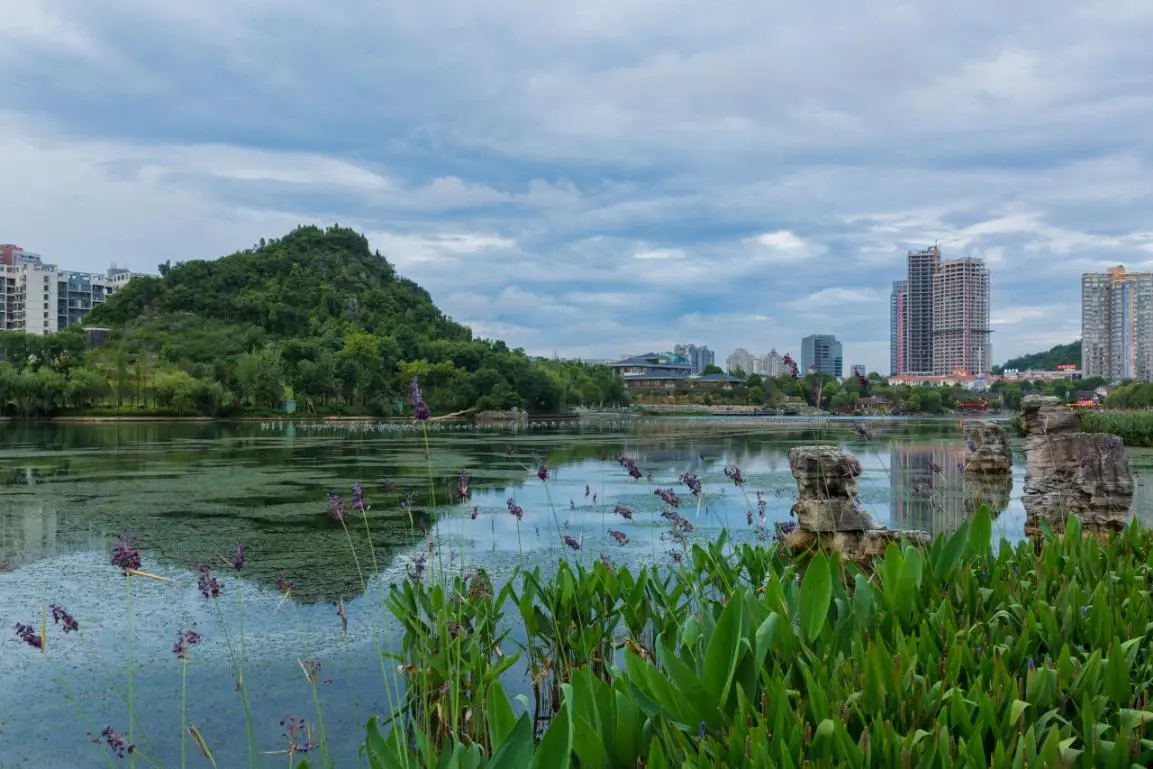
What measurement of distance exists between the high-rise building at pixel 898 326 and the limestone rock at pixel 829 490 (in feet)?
488

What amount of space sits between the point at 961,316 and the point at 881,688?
15619 cm

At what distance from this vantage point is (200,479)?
1703 centimetres

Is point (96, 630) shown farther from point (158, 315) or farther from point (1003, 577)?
point (158, 315)

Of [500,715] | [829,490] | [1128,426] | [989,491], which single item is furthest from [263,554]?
[1128,426]

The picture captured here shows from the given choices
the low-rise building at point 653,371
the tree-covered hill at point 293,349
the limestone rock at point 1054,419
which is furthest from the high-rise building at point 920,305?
the limestone rock at point 1054,419

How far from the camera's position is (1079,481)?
7484mm

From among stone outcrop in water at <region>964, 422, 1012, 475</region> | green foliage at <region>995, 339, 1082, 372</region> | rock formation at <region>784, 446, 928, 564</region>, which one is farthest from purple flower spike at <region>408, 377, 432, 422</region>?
green foliage at <region>995, 339, 1082, 372</region>

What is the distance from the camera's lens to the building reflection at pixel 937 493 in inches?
381

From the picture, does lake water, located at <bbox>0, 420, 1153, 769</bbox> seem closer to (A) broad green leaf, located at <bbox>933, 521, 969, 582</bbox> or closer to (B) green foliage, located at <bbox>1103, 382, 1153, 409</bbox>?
(A) broad green leaf, located at <bbox>933, 521, 969, 582</bbox>

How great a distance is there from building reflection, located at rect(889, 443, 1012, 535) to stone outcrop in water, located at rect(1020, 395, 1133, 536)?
0.69 meters

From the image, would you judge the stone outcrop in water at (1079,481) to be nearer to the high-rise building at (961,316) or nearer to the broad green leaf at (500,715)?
the broad green leaf at (500,715)

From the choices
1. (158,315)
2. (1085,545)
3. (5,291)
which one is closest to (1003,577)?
(1085,545)

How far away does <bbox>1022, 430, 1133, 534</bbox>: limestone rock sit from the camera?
726cm

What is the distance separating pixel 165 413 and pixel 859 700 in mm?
62495
